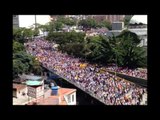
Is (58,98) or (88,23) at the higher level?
(88,23)

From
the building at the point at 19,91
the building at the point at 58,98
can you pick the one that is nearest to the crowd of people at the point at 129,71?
the building at the point at 58,98

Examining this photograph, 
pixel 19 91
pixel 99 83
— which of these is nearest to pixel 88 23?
pixel 99 83

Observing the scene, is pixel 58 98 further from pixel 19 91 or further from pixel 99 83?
pixel 99 83

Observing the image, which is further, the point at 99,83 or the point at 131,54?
the point at 131,54

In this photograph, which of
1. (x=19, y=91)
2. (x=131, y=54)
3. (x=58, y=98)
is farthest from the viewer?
(x=131, y=54)

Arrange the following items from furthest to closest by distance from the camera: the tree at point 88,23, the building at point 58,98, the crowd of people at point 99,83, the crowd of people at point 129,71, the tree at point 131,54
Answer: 1. the tree at point 88,23
2. the tree at point 131,54
3. the crowd of people at point 129,71
4. the crowd of people at point 99,83
5. the building at point 58,98

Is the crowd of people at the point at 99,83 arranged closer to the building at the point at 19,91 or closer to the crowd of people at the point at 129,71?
the crowd of people at the point at 129,71

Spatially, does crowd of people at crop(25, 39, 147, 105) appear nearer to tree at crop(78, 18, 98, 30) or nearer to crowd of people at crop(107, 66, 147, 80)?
crowd of people at crop(107, 66, 147, 80)

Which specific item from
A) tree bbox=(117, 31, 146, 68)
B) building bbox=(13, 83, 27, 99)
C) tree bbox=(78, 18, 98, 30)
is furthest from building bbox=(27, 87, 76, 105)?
tree bbox=(78, 18, 98, 30)

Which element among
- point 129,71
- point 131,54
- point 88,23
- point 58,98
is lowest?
point 58,98

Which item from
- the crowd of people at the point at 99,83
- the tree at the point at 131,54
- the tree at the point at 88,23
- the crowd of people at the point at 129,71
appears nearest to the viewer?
the crowd of people at the point at 99,83
